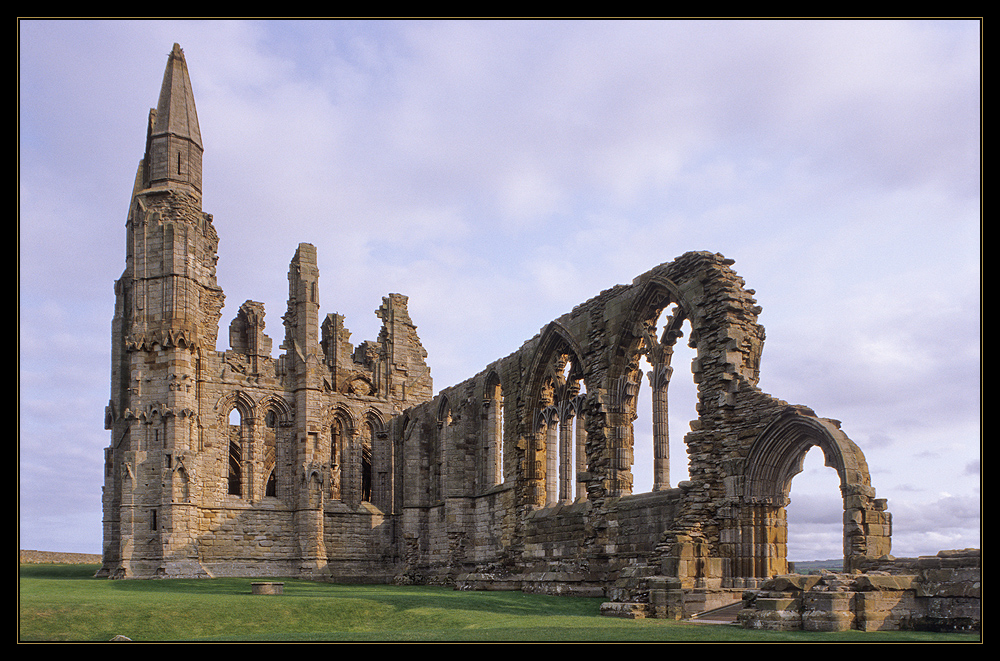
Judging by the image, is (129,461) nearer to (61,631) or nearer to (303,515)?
(303,515)

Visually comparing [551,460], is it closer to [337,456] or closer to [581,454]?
[581,454]

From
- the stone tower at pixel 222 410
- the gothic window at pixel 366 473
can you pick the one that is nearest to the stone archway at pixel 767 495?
the stone tower at pixel 222 410

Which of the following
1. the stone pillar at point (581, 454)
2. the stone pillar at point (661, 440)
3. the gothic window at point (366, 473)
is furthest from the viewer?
the gothic window at point (366, 473)

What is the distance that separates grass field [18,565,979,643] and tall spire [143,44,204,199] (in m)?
16.6

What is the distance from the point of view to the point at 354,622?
46.3 ft

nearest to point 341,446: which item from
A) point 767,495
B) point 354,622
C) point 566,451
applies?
point 566,451

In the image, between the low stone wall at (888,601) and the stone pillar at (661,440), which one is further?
the stone pillar at (661,440)

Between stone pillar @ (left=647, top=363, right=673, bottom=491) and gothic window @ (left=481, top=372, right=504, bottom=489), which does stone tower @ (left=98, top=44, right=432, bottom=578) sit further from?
stone pillar @ (left=647, top=363, right=673, bottom=491)

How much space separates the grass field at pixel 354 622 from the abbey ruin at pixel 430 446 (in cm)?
119

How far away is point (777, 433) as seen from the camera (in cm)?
1514

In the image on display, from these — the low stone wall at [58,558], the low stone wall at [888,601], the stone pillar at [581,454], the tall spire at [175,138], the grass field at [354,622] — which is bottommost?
the low stone wall at [58,558]

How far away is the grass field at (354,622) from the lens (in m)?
10.8

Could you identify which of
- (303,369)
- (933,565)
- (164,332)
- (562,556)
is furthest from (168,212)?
(933,565)

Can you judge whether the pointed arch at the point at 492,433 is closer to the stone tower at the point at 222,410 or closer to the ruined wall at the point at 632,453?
the ruined wall at the point at 632,453
